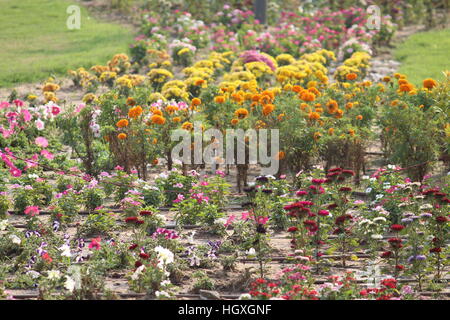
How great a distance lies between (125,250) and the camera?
234 inches

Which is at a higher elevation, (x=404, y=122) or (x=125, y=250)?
(x=404, y=122)

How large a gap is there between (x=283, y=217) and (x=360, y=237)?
860 millimetres

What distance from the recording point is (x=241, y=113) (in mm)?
8008

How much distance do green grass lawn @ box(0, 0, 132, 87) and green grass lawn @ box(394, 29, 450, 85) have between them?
5.52m

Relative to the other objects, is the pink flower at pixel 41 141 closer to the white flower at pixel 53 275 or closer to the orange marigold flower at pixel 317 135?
the orange marigold flower at pixel 317 135

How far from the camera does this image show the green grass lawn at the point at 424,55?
1348 centimetres

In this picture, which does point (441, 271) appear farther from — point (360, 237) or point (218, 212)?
point (218, 212)

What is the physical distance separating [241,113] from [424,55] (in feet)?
27.1

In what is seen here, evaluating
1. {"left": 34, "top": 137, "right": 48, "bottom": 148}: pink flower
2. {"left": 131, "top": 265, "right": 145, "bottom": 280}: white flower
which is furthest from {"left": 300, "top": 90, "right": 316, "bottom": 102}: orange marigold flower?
{"left": 131, "top": 265, "right": 145, "bottom": 280}: white flower

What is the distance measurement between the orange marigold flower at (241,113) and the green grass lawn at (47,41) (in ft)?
19.4

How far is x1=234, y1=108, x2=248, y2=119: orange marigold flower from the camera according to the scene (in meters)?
7.96

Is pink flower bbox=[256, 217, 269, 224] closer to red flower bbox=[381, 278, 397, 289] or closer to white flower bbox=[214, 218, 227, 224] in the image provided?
white flower bbox=[214, 218, 227, 224]

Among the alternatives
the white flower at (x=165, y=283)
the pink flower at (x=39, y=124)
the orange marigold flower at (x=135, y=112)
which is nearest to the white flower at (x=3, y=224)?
the white flower at (x=165, y=283)
